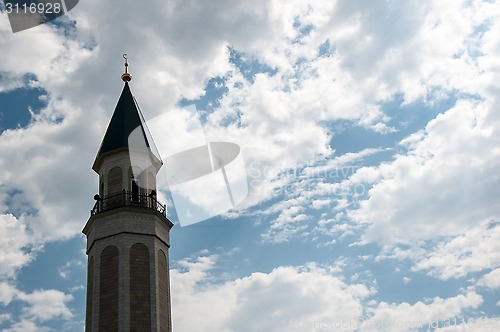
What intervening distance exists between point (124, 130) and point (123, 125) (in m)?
0.55

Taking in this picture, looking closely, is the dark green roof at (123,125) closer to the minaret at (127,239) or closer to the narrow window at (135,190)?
the minaret at (127,239)

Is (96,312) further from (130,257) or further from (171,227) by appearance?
(171,227)

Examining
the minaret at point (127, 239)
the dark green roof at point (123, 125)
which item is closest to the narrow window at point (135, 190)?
the minaret at point (127, 239)

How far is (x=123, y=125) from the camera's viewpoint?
40.2 meters

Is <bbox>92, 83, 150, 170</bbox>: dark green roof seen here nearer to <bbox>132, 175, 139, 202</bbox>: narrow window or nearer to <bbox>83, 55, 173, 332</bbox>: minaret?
<bbox>83, 55, 173, 332</bbox>: minaret

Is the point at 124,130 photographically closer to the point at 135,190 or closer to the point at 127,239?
the point at 135,190

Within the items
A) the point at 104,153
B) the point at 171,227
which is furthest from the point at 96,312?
the point at 104,153

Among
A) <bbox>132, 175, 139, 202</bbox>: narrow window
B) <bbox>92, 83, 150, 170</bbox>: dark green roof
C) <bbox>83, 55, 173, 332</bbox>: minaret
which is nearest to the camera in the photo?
<bbox>83, 55, 173, 332</bbox>: minaret

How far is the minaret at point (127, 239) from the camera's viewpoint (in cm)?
3347

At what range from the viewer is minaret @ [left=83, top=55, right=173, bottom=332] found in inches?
1318

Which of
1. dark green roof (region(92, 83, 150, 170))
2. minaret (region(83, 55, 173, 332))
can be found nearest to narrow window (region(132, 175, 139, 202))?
minaret (region(83, 55, 173, 332))

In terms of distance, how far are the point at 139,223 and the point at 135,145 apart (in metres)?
5.98

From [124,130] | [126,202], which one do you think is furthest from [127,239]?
[124,130]

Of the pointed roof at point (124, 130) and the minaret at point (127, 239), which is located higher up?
the pointed roof at point (124, 130)
